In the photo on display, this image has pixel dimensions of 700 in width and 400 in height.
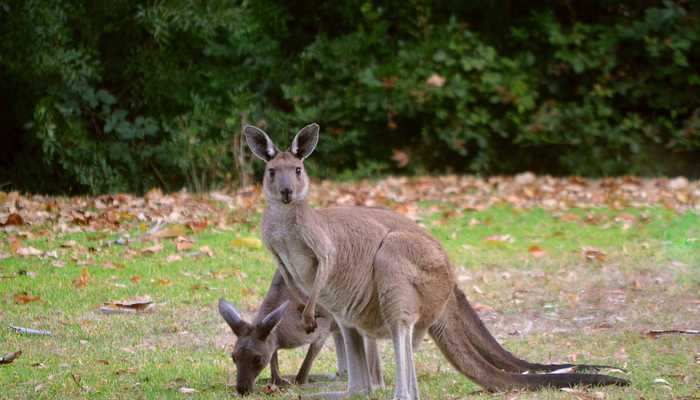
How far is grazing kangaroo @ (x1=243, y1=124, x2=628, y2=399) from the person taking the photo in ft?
14.9

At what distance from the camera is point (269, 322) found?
5008 millimetres

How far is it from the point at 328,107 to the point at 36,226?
4.59m

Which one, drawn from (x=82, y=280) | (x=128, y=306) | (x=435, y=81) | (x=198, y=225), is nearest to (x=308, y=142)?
(x=128, y=306)

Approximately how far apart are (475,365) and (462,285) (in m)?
2.86

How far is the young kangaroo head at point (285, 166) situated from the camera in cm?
454

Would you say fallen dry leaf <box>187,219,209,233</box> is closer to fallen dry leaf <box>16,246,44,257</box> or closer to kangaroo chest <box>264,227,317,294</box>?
fallen dry leaf <box>16,246,44,257</box>

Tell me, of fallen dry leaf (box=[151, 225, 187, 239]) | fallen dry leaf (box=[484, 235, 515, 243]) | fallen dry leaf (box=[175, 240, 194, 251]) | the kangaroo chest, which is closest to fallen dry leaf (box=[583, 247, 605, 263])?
fallen dry leaf (box=[484, 235, 515, 243])

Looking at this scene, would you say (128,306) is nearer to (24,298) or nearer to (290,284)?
(24,298)

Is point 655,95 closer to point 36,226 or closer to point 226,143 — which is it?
point 226,143

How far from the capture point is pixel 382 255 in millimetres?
4613

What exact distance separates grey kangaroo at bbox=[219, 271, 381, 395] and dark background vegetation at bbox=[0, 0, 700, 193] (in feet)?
19.5

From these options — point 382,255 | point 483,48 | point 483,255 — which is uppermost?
point 483,48

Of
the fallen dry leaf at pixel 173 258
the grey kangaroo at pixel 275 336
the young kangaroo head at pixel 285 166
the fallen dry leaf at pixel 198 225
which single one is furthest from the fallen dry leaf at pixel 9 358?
the fallen dry leaf at pixel 198 225

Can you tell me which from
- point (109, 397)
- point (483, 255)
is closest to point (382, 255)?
point (109, 397)
